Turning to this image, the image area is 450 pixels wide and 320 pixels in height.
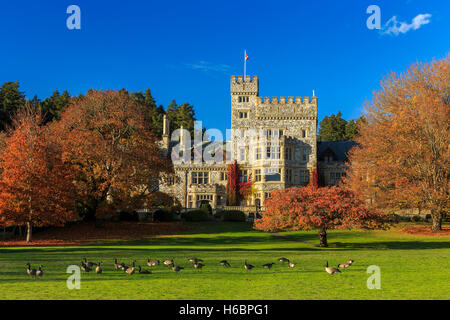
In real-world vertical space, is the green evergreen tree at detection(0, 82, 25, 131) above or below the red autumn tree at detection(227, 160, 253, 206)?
above

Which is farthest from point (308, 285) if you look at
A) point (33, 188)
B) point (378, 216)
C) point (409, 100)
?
point (409, 100)

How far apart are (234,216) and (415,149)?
799 inches

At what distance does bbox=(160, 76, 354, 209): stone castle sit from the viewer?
57.1 m

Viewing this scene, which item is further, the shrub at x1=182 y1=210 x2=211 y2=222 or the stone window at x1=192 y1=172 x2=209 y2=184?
the stone window at x1=192 y1=172 x2=209 y2=184

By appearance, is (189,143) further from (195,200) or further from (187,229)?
(187,229)

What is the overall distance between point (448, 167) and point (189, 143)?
36.2 m

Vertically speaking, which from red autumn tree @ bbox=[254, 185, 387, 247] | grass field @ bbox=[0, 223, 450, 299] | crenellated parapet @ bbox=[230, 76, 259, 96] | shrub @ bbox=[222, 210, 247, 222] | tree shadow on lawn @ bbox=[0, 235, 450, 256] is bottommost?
tree shadow on lawn @ bbox=[0, 235, 450, 256]

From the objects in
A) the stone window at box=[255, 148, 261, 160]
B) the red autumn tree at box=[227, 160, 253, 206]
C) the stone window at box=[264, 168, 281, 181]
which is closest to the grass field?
the stone window at box=[264, 168, 281, 181]

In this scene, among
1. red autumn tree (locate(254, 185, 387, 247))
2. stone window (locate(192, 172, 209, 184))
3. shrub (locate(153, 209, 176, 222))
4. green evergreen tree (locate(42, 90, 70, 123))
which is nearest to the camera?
red autumn tree (locate(254, 185, 387, 247))

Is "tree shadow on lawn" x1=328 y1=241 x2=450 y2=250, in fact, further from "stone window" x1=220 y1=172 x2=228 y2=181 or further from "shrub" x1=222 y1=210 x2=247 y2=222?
"stone window" x1=220 y1=172 x2=228 y2=181

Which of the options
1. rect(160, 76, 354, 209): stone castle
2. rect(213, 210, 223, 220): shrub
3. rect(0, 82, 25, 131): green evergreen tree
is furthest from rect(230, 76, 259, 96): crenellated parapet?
rect(0, 82, 25, 131): green evergreen tree

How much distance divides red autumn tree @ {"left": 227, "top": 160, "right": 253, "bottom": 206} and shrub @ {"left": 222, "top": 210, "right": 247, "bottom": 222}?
592cm

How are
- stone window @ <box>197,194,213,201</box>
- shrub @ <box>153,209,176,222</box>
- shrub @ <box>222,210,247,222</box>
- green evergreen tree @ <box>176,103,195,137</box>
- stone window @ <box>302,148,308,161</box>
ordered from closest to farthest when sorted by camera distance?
1. shrub @ <box>153,209,176,222</box>
2. shrub @ <box>222,210,247,222</box>
3. stone window @ <box>197,194,213,201</box>
4. stone window @ <box>302,148,308,161</box>
5. green evergreen tree @ <box>176,103,195,137</box>

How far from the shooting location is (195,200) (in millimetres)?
58562
